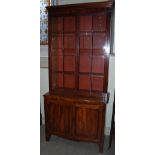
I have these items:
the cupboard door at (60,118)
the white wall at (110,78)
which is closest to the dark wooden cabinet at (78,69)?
the cupboard door at (60,118)

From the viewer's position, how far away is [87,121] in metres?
2.33

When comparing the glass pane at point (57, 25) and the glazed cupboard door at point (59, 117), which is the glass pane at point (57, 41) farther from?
the glazed cupboard door at point (59, 117)

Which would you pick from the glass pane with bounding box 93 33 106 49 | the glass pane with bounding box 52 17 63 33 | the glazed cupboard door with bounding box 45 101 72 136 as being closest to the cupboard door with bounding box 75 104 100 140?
the glazed cupboard door with bounding box 45 101 72 136

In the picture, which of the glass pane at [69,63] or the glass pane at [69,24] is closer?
the glass pane at [69,24]

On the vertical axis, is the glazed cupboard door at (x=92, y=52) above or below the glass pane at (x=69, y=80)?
above

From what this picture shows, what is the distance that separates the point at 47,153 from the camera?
2.30m

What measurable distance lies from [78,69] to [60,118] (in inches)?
31.0

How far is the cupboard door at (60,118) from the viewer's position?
7.90ft

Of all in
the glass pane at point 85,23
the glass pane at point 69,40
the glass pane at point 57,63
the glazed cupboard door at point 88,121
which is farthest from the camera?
the glass pane at point 57,63

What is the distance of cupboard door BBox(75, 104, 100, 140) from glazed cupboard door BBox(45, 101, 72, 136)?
12 centimetres

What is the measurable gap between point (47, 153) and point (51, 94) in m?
0.83

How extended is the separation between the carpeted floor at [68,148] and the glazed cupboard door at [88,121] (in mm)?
196
